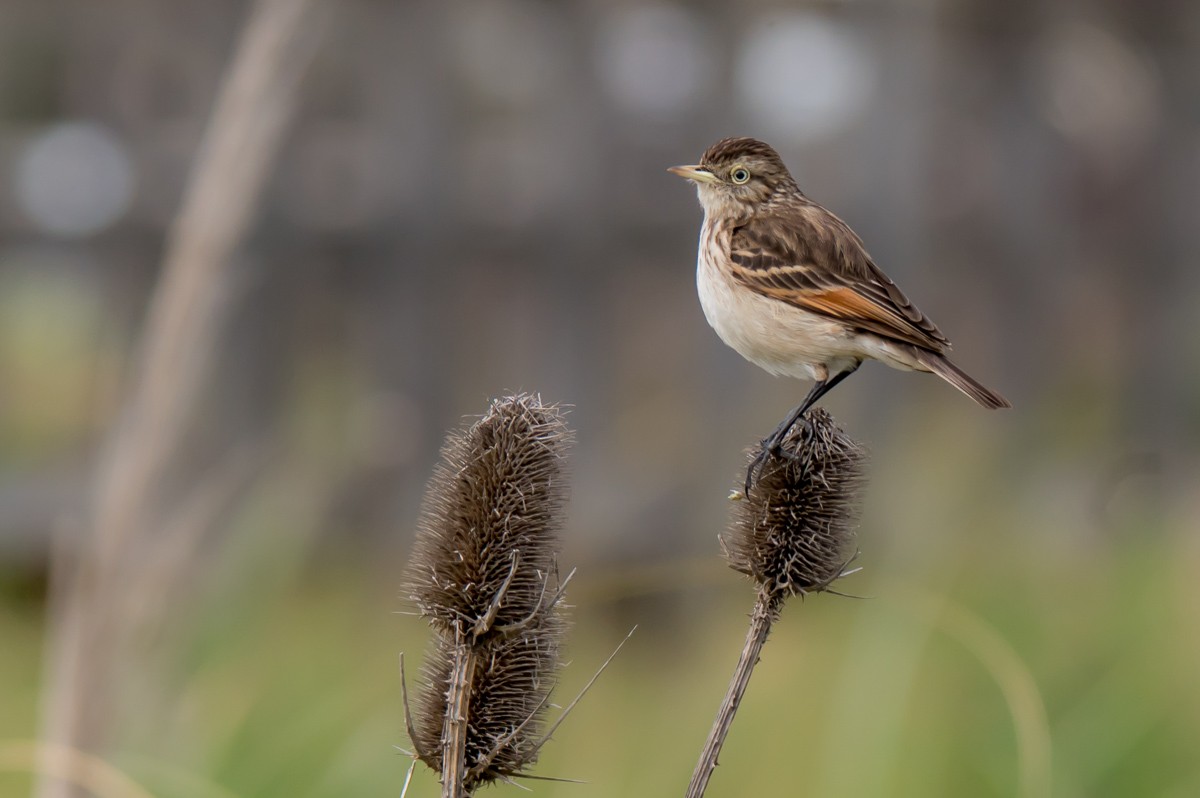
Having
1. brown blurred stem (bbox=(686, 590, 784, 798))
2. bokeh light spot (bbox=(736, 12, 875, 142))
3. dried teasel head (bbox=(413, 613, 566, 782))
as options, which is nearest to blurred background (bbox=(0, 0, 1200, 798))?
bokeh light spot (bbox=(736, 12, 875, 142))

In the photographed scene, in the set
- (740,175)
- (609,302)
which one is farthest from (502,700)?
(609,302)

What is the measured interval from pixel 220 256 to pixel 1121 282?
6059 mm

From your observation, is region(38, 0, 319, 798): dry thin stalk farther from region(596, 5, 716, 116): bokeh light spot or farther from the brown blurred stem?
region(596, 5, 716, 116): bokeh light spot

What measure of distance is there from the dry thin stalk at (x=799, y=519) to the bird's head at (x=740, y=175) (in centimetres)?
128

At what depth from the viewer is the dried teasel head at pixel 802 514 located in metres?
2.44

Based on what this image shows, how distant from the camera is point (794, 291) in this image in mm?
3580

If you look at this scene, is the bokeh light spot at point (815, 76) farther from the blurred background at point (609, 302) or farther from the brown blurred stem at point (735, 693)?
the brown blurred stem at point (735, 693)

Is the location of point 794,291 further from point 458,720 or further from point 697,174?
point 458,720

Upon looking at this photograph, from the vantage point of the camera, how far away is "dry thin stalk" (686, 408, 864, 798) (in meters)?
2.41

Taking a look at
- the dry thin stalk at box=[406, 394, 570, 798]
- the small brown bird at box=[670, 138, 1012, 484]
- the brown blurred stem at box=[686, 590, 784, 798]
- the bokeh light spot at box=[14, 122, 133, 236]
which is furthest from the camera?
the bokeh light spot at box=[14, 122, 133, 236]

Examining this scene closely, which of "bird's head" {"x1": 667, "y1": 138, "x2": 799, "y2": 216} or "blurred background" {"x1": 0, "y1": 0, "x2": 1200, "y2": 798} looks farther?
"blurred background" {"x1": 0, "y1": 0, "x2": 1200, "y2": 798}

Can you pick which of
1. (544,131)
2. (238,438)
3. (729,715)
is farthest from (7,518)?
(729,715)

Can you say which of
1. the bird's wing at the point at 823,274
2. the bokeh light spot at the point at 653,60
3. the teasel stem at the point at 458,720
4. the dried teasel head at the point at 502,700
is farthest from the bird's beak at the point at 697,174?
the bokeh light spot at the point at 653,60

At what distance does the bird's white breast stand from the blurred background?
56.7 inches
